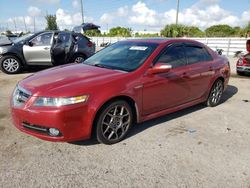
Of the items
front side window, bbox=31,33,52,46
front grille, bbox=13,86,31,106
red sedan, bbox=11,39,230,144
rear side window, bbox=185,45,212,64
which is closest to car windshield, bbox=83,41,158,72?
red sedan, bbox=11,39,230,144

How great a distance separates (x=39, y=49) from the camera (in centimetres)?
945

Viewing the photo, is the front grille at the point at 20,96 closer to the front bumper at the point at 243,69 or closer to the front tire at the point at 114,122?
the front tire at the point at 114,122

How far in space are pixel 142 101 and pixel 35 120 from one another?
156cm

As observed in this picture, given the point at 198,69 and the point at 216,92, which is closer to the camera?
the point at 198,69

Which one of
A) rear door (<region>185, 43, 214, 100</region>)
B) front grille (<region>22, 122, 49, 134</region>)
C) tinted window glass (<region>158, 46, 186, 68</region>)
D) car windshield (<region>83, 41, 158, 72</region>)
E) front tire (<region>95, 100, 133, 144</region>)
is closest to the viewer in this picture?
front grille (<region>22, 122, 49, 134</region>)

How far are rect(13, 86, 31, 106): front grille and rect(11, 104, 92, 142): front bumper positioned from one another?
0.31 ft

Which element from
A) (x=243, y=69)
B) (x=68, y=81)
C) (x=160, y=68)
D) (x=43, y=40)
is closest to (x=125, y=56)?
(x=160, y=68)

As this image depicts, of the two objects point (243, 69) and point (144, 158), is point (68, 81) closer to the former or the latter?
point (144, 158)

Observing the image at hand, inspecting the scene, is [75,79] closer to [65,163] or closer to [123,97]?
[123,97]

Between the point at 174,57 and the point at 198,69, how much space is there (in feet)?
2.20

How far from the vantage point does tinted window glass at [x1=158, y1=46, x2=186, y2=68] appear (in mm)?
4246

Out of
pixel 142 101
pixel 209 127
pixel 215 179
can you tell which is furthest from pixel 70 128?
pixel 209 127

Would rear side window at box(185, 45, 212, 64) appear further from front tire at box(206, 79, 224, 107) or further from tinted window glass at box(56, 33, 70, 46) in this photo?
tinted window glass at box(56, 33, 70, 46)

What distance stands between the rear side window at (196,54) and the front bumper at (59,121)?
2.44m
